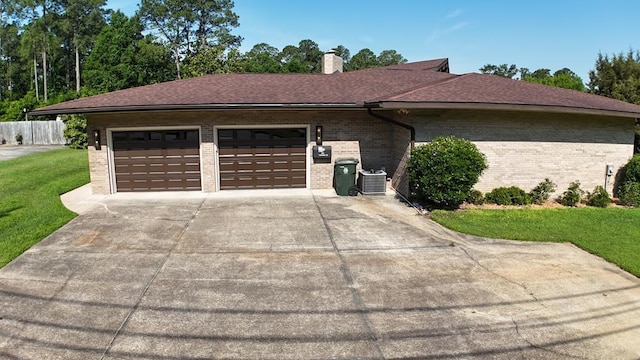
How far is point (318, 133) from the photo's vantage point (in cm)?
1273

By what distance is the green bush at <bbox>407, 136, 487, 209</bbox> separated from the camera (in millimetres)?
10125

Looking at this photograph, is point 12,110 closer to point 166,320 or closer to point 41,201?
point 41,201

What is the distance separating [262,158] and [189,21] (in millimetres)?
49113

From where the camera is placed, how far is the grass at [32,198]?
26.8 ft

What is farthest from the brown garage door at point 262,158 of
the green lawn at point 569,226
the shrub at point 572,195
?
the shrub at point 572,195

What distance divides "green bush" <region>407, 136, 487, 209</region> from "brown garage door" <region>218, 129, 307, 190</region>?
13.3ft

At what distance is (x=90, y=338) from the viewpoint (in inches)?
183

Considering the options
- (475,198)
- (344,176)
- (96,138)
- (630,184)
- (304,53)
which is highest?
(304,53)

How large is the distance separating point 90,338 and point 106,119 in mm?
9169

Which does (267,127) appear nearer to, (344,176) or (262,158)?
(262,158)

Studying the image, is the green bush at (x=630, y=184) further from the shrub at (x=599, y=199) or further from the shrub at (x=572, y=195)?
the shrub at (x=572, y=195)

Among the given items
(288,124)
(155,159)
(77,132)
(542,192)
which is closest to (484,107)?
(542,192)

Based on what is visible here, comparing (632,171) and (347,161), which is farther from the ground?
(347,161)

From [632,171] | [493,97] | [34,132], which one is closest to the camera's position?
[493,97]
